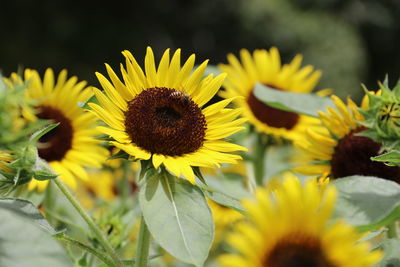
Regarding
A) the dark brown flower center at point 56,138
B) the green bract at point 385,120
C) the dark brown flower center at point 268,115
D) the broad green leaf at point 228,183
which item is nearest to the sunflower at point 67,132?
the dark brown flower center at point 56,138

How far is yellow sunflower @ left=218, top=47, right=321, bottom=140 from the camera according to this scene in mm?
1242

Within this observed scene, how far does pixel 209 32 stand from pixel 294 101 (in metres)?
5.43

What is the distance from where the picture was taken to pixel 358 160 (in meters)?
0.86

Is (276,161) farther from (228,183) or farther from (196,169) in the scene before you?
(196,169)

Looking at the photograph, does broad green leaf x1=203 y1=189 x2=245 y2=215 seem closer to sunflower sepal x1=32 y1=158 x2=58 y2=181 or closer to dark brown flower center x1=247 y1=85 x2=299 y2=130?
sunflower sepal x1=32 y1=158 x2=58 y2=181

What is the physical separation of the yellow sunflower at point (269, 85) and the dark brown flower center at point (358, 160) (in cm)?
31

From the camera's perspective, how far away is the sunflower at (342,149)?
33.3 inches

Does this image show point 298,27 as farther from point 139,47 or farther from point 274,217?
point 274,217

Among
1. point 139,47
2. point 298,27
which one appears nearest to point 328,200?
point 298,27

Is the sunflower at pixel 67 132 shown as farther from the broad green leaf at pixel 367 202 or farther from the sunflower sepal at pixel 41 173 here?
the broad green leaf at pixel 367 202

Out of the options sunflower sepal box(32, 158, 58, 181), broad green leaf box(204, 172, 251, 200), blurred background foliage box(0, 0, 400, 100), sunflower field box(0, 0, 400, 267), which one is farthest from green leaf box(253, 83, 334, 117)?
blurred background foliage box(0, 0, 400, 100)

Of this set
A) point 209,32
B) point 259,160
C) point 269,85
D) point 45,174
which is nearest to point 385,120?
point 45,174

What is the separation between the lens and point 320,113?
34.3 inches

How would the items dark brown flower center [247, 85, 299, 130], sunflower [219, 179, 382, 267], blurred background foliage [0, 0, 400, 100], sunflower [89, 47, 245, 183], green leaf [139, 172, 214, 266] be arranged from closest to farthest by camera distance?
1. sunflower [219, 179, 382, 267]
2. green leaf [139, 172, 214, 266]
3. sunflower [89, 47, 245, 183]
4. dark brown flower center [247, 85, 299, 130]
5. blurred background foliage [0, 0, 400, 100]
